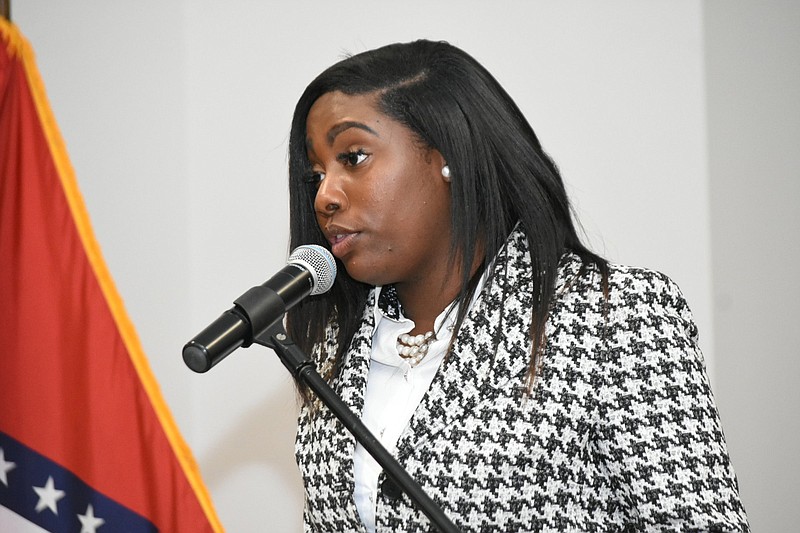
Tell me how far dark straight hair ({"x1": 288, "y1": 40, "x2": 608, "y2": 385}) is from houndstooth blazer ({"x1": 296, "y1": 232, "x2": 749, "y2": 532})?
0.06m

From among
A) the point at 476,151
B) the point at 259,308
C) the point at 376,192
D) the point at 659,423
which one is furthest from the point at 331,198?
the point at 659,423

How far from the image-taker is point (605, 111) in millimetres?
2100

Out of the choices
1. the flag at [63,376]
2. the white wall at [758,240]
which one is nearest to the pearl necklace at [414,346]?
the flag at [63,376]

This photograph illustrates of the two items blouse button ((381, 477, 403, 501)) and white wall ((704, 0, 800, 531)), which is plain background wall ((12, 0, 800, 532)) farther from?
blouse button ((381, 477, 403, 501))

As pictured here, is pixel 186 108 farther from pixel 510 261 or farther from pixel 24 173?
pixel 510 261

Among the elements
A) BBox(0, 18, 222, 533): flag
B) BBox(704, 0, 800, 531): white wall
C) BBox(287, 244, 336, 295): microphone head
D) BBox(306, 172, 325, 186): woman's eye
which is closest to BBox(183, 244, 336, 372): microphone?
BBox(287, 244, 336, 295): microphone head

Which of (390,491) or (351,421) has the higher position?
(351,421)

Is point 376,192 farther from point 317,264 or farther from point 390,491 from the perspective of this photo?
point 390,491

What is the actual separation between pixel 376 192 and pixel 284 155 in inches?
35.7

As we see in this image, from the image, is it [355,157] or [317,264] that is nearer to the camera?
[317,264]

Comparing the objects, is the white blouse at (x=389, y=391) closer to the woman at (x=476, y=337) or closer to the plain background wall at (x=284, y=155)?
the woman at (x=476, y=337)

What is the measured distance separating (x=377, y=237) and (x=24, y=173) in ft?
2.35

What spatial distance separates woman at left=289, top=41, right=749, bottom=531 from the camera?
45.2 inches

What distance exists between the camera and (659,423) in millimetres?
1125
